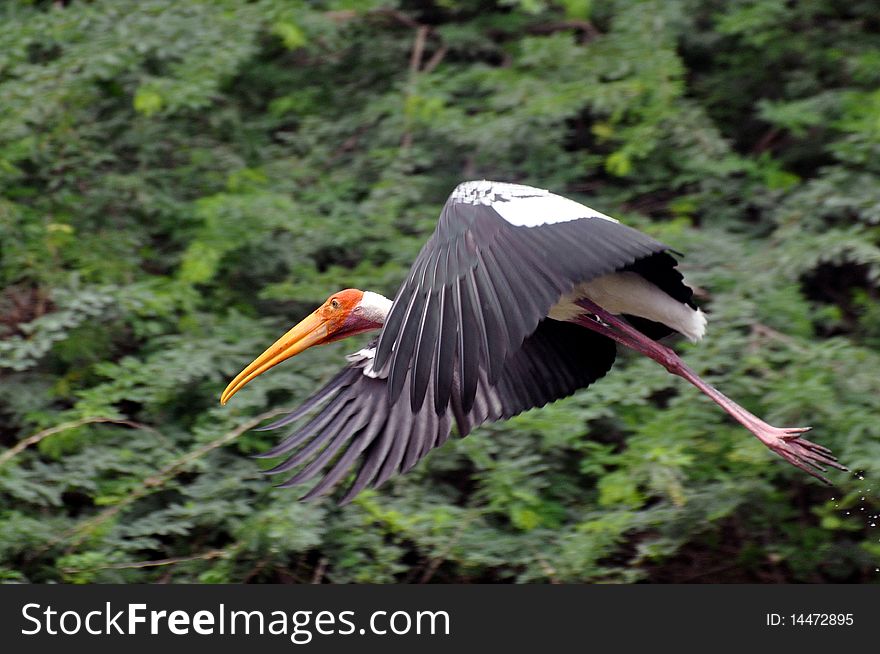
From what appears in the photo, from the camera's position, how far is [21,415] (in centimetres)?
612

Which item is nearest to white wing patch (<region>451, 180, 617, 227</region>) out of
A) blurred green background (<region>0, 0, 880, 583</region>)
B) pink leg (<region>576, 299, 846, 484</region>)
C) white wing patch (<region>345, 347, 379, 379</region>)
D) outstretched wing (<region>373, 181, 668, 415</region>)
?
outstretched wing (<region>373, 181, 668, 415</region>)

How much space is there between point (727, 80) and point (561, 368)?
297cm

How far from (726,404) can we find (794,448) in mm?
289

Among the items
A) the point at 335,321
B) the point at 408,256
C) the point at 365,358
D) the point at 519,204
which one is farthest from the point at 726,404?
the point at 408,256

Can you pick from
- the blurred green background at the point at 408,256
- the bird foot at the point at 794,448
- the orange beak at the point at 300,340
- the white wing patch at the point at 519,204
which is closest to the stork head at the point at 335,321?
the orange beak at the point at 300,340

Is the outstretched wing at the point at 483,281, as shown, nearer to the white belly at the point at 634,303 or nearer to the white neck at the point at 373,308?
the white belly at the point at 634,303

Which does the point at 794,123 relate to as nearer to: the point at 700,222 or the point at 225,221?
the point at 700,222

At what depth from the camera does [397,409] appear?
16.8ft

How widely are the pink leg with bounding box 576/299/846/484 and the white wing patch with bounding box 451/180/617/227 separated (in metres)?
0.60

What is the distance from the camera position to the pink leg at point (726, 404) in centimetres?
507

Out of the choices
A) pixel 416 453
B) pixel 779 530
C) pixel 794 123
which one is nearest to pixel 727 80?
pixel 794 123

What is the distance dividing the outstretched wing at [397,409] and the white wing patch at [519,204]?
604 millimetres

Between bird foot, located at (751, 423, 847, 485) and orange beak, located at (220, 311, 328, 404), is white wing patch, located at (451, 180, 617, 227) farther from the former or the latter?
orange beak, located at (220, 311, 328, 404)

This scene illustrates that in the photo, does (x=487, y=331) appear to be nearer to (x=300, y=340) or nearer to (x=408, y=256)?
(x=300, y=340)
